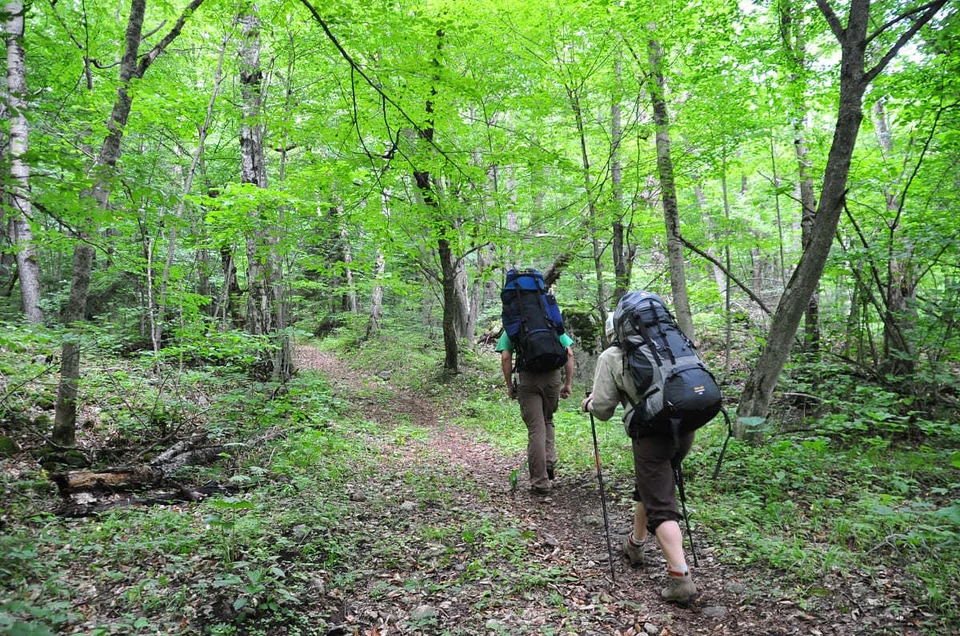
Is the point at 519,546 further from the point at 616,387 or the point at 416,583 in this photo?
the point at 616,387

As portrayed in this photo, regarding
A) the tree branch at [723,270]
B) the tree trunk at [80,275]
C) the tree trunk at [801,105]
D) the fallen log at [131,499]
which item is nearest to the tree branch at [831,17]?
the tree trunk at [801,105]

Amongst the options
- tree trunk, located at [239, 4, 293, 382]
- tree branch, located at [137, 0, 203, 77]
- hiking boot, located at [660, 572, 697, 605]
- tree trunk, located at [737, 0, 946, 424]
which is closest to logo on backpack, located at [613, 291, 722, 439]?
hiking boot, located at [660, 572, 697, 605]

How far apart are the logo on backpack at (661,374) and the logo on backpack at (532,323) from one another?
5.06ft

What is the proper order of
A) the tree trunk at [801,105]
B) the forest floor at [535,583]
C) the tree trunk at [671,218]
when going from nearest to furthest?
the forest floor at [535,583] < the tree trunk at [801,105] < the tree trunk at [671,218]

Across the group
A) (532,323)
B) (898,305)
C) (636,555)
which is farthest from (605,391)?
(898,305)

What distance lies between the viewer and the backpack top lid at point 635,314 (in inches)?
136

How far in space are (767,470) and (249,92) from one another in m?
9.61

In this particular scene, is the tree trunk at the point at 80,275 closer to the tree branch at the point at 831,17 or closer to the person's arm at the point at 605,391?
the person's arm at the point at 605,391

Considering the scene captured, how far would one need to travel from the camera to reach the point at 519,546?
408 centimetres

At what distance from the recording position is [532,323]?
5.18m

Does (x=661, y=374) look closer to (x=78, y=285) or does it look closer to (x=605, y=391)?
(x=605, y=391)

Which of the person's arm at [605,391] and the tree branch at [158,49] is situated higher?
the tree branch at [158,49]

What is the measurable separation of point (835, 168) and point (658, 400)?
318 cm

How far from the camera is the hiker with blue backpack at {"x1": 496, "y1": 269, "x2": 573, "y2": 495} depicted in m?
→ 5.15
